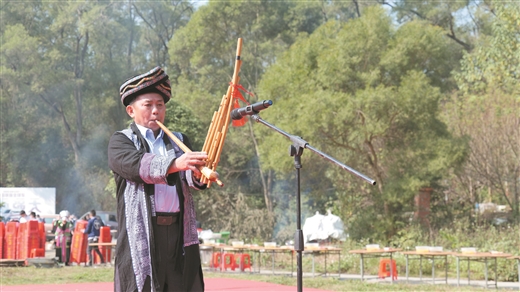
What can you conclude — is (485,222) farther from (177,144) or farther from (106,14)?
(106,14)

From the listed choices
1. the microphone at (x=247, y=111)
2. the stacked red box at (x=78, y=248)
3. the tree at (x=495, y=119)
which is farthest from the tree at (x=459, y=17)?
the microphone at (x=247, y=111)

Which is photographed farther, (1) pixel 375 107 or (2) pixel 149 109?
(1) pixel 375 107

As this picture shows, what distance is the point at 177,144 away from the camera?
3.69 metres

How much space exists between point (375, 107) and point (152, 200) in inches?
557

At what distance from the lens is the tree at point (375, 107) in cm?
1750

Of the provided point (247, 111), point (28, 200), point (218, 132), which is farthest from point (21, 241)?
point (218, 132)

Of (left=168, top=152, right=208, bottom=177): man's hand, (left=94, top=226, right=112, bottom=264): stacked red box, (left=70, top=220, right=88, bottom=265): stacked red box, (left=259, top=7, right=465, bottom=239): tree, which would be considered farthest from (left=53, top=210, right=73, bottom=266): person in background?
(left=168, top=152, right=208, bottom=177): man's hand

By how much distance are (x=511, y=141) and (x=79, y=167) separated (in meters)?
23.8

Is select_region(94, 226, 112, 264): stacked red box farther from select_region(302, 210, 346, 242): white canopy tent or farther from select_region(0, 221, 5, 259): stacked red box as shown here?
select_region(302, 210, 346, 242): white canopy tent

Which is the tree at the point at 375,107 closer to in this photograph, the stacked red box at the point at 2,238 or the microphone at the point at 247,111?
the stacked red box at the point at 2,238

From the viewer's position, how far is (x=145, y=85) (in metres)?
3.74

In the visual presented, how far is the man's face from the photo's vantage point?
148 inches

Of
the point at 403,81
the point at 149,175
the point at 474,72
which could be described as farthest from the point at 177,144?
the point at 474,72

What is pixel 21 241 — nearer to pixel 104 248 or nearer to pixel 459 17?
pixel 104 248
